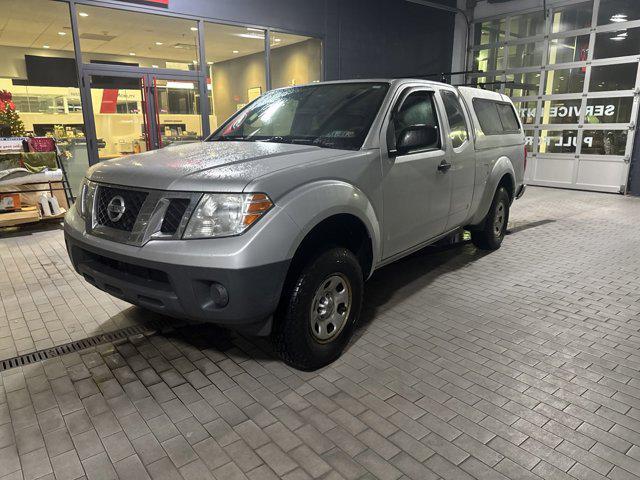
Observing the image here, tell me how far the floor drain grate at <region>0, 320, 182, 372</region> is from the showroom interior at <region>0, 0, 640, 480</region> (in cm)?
2

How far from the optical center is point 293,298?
8.46 ft

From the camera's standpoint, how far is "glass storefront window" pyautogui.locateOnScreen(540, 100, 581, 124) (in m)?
11.3

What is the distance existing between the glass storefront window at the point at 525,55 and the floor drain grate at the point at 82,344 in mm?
12196

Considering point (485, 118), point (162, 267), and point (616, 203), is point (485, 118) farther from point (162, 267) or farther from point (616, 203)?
point (616, 203)

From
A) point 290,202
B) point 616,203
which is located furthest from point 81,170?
point 616,203

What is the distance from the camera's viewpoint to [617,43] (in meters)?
10.5

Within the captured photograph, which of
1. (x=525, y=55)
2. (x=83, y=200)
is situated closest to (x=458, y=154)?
(x=83, y=200)

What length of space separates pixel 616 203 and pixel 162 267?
10214 millimetres

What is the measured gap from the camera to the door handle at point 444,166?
3.87 meters

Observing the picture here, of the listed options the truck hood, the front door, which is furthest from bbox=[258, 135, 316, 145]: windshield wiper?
the front door

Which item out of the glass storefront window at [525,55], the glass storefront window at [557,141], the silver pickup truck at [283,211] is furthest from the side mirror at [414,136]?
the glass storefront window at [525,55]

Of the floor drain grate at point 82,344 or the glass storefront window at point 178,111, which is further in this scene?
the glass storefront window at point 178,111

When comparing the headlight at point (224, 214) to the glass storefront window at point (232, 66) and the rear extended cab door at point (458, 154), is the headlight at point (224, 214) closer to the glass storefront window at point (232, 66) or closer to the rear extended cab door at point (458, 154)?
the rear extended cab door at point (458, 154)

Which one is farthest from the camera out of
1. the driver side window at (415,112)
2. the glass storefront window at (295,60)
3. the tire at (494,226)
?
the glass storefront window at (295,60)
